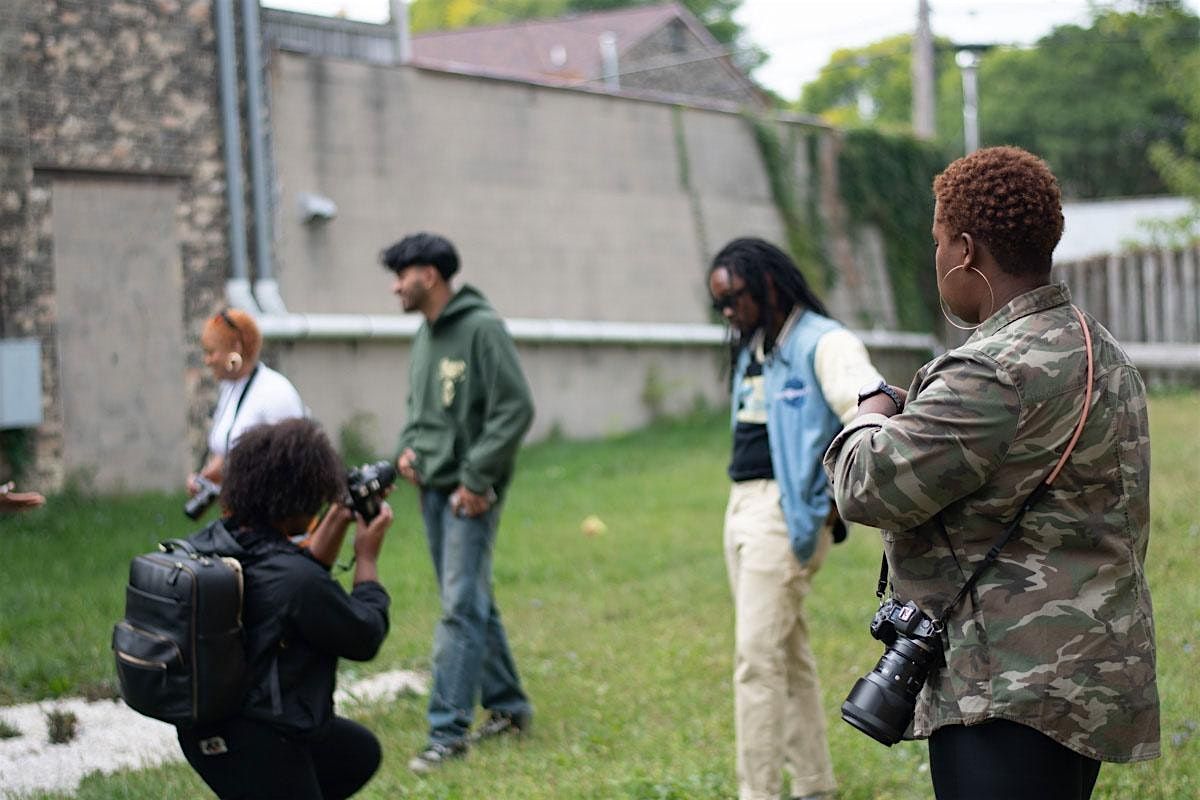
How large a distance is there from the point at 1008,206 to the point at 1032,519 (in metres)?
0.66

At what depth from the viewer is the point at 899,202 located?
20266 millimetres

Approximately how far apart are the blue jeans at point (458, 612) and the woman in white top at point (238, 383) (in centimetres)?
77

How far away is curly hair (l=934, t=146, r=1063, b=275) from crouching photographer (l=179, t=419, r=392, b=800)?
6.51 ft

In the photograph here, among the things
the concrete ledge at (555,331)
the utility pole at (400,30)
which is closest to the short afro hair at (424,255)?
the concrete ledge at (555,331)

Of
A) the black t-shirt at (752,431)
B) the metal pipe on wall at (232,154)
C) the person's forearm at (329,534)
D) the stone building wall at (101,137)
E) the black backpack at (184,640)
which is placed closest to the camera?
the black backpack at (184,640)

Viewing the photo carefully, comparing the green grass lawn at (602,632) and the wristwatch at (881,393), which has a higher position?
the wristwatch at (881,393)

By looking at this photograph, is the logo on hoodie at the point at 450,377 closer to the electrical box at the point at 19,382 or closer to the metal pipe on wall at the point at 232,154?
the electrical box at the point at 19,382

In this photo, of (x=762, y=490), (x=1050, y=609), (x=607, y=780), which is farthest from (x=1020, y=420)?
(x=607, y=780)

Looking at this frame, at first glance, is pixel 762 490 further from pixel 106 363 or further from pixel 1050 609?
pixel 106 363

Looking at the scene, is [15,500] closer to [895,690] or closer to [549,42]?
[895,690]

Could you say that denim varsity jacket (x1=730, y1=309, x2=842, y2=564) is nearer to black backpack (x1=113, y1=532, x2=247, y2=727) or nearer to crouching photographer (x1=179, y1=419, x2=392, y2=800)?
crouching photographer (x1=179, y1=419, x2=392, y2=800)

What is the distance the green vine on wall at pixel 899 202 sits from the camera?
19.8 meters

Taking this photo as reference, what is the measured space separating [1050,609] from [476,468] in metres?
3.34

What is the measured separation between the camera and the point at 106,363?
39.2 feet
